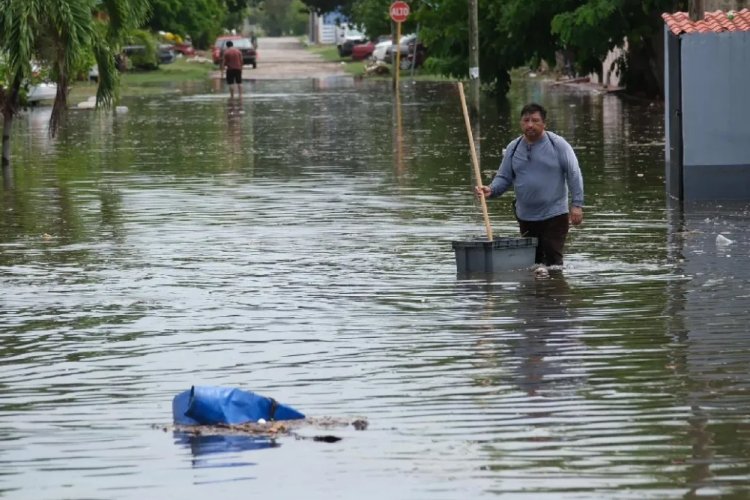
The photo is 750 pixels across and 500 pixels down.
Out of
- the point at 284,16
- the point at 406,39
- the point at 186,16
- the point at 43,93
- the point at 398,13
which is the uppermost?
the point at 284,16

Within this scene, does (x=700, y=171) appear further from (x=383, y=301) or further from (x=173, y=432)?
(x=173, y=432)

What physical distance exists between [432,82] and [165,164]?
113ft

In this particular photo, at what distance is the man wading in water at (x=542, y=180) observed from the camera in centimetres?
1357

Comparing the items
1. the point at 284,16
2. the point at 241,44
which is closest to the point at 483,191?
the point at 241,44

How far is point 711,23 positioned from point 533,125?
22.6 ft

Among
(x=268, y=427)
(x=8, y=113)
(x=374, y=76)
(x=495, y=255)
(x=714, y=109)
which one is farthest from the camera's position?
(x=374, y=76)

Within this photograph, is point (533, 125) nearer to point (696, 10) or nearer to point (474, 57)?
point (696, 10)

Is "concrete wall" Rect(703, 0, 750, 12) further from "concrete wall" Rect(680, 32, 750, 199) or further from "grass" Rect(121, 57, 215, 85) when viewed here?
"grass" Rect(121, 57, 215, 85)

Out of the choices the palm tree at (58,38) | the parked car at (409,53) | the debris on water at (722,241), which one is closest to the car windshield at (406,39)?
the parked car at (409,53)

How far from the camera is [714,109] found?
19375mm

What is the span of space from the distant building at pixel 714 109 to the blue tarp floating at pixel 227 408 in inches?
452

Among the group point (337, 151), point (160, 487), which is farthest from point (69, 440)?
point (337, 151)

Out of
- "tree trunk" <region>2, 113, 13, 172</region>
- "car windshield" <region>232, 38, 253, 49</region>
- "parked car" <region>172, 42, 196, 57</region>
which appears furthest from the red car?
"tree trunk" <region>2, 113, 13, 172</region>

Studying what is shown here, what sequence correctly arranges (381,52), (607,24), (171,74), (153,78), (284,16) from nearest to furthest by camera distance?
1. (607,24)
2. (153,78)
3. (171,74)
4. (381,52)
5. (284,16)
